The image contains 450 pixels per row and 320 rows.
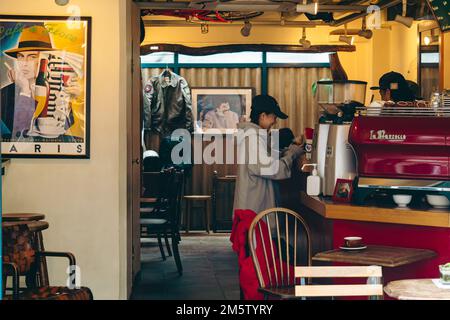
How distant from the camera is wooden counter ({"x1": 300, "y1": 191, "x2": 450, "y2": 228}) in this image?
4691mm

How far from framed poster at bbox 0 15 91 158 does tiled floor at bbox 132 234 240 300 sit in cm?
177

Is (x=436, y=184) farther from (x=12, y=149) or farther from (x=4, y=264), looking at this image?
(x=12, y=149)

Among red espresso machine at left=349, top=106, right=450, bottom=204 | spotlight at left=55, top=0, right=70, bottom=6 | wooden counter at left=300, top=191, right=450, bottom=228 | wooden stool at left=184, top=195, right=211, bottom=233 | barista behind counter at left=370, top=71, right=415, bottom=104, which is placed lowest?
wooden stool at left=184, top=195, right=211, bottom=233

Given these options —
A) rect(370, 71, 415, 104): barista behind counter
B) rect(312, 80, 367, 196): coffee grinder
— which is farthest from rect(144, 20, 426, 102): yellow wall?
rect(312, 80, 367, 196): coffee grinder

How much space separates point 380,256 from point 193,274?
4466 millimetres

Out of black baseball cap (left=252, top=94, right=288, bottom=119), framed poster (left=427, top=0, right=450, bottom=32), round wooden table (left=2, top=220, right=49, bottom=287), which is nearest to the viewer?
round wooden table (left=2, top=220, right=49, bottom=287)

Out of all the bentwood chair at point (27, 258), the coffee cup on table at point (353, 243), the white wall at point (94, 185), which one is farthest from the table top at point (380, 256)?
the white wall at point (94, 185)

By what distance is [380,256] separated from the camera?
4336 millimetres

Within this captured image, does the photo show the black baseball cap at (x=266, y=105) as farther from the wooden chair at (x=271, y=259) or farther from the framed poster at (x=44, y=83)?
the wooden chair at (x=271, y=259)

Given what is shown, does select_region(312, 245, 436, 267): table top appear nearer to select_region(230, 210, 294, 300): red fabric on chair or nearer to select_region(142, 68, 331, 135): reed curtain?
select_region(230, 210, 294, 300): red fabric on chair

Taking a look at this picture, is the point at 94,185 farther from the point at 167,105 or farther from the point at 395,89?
the point at 167,105

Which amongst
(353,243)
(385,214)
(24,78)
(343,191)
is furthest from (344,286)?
(24,78)

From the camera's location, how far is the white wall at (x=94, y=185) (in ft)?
21.1

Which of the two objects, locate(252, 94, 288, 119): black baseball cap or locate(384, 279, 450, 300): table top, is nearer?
locate(384, 279, 450, 300): table top
